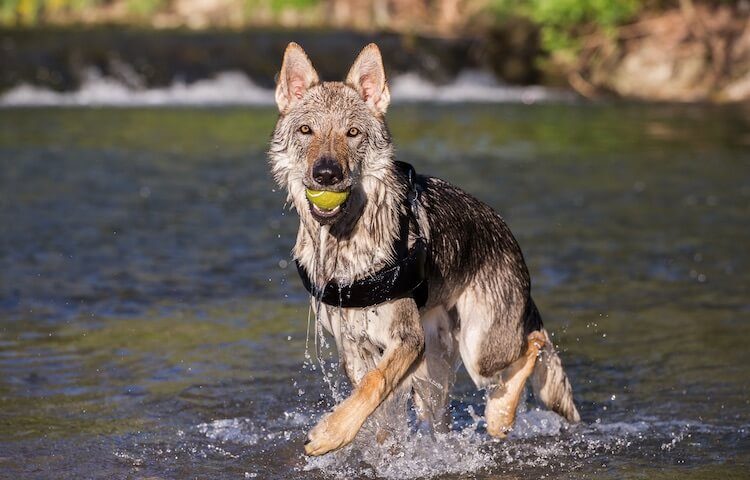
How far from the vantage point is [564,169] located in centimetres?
1730

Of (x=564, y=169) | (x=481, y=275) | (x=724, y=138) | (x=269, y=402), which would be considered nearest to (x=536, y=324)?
(x=481, y=275)

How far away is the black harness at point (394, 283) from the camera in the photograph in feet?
18.4

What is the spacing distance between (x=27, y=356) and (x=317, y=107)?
12.2 feet

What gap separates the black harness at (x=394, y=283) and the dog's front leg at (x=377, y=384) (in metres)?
0.09

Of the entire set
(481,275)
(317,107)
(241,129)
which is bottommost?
(241,129)

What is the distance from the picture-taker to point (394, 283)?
5609 mm

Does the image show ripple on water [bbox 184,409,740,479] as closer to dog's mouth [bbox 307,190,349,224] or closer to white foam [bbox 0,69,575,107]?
dog's mouth [bbox 307,190,349,224]

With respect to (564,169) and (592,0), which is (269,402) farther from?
(592,0)

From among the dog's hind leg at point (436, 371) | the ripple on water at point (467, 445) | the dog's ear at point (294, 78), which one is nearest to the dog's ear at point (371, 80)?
the dog's ear at point (294, 78)

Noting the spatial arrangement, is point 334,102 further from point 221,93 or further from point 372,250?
point 221,93

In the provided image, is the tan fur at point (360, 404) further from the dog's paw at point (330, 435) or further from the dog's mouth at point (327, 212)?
the dog's mouth at point (327, 212)

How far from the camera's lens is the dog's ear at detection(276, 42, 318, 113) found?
583 cm

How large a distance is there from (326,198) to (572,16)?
24.6 m

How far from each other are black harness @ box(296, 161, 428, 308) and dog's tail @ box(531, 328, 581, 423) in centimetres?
121
